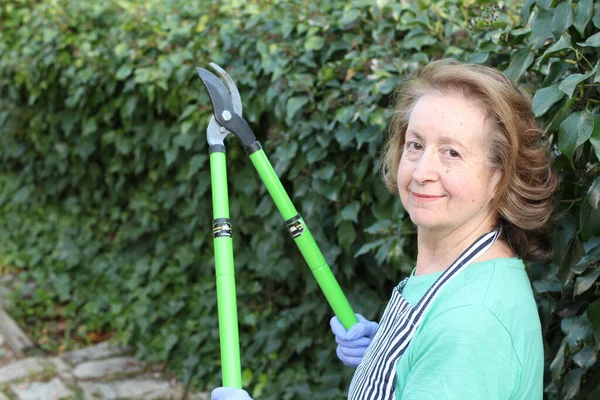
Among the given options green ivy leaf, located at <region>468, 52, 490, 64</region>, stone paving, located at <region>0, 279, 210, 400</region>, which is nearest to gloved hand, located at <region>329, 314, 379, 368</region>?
green ivy leaf, located at <region>468, 52, 490, 64</region>

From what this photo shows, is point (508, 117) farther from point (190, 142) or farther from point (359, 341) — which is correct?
point (190, 142)

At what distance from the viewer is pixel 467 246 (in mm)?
1613

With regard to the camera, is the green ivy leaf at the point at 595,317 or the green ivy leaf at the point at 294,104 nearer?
the green ivy leaf at the point at 595,317

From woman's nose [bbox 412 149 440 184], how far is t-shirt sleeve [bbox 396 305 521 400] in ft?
0.95

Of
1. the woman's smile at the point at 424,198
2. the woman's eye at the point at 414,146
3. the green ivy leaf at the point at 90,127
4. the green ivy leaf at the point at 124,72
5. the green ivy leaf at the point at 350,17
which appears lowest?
the green ivy leaf at the point at 90,127

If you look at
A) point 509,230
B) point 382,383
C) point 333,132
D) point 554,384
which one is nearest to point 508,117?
point 509,230

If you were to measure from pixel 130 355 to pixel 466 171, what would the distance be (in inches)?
141

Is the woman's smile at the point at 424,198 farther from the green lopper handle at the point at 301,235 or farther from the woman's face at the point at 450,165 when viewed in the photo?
the green lopper handle at the point at 301,235

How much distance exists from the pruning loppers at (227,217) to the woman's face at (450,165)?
479mm

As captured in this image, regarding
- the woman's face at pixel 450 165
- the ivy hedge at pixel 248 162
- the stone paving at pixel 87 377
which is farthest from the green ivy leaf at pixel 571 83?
the stone paving at pixel 87 377

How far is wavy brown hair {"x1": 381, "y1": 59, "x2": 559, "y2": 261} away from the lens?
1570 mm

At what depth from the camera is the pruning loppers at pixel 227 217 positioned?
179 cm

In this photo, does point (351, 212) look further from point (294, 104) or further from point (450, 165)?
point (450, 165)

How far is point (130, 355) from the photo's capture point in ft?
15.4
